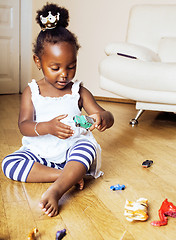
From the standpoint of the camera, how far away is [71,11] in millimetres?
3082

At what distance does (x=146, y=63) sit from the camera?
1.96 m

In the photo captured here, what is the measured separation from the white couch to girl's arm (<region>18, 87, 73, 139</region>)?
0.99 meters

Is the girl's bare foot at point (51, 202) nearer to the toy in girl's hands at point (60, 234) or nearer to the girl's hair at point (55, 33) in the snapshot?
the toy in girl's hands at point (60, 234)

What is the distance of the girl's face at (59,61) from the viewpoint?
39.9 inches

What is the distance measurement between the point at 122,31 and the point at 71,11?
1.74 feet

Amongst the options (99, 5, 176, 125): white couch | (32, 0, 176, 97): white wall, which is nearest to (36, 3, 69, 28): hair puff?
(99, 5, 176, 125): white couch

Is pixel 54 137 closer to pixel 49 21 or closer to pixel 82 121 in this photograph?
pixel 82 121

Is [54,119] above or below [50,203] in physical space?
above

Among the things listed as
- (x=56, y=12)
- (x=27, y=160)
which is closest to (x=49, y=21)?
(x=56, y=12)

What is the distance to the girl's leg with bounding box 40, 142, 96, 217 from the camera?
84cm

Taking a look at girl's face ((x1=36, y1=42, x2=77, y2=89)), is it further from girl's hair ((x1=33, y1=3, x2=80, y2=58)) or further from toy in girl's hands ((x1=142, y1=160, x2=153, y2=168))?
toy in girl's hands ((x1=142, y1=160, x2=153, y2=168))

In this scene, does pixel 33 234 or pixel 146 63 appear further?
pixel 146 63

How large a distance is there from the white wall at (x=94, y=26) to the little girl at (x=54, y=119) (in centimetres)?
200

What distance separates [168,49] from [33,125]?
64.8 inches
